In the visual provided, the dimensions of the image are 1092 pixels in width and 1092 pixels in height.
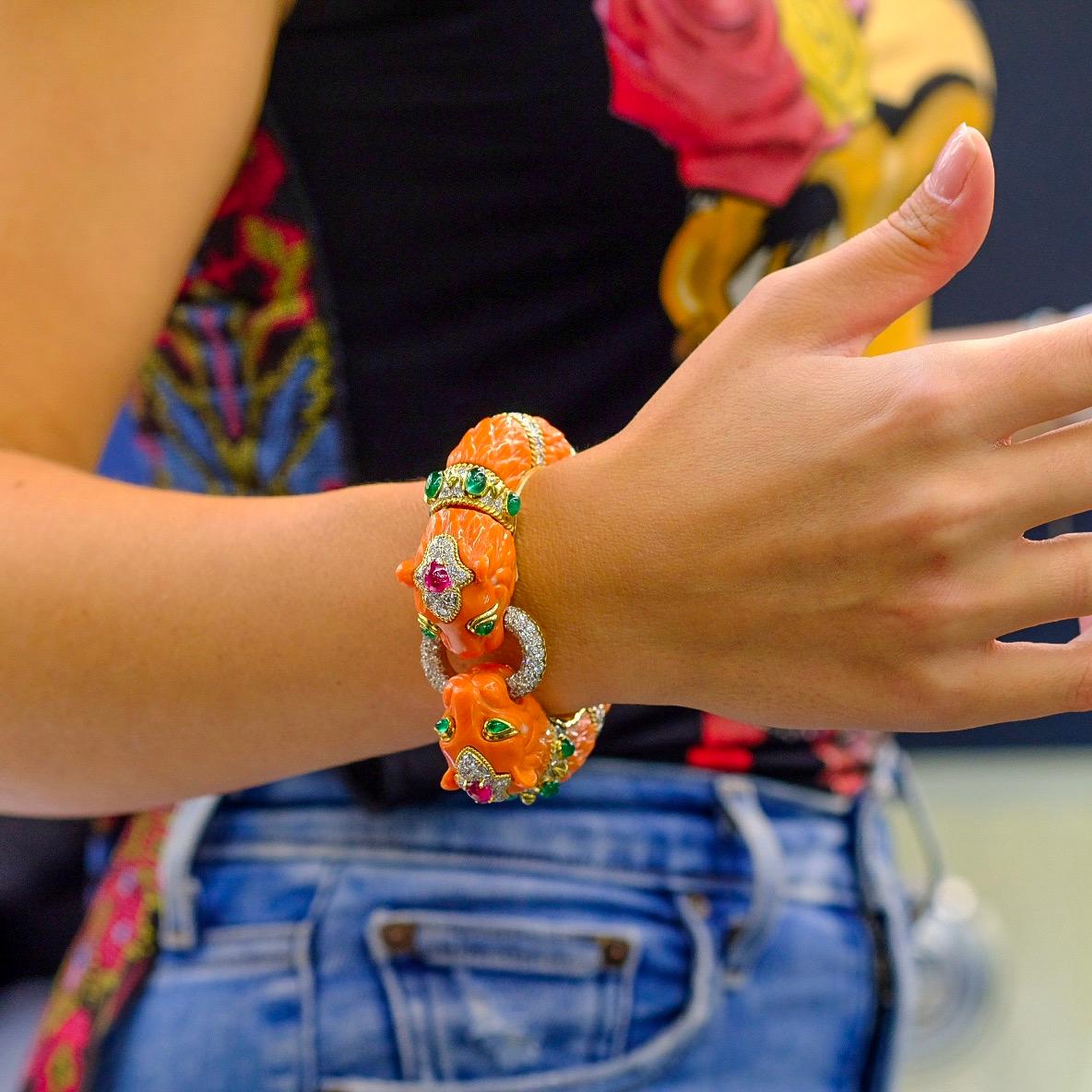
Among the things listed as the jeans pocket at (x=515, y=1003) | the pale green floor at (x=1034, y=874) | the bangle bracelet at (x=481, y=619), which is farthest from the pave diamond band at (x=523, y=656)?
the pale green floor at (x=1034, y=874)

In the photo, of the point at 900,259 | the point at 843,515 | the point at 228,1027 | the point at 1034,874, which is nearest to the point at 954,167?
the point at 900,259

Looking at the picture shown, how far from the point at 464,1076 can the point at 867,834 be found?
34 cm

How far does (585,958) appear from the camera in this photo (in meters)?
0.67

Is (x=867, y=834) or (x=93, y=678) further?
(x=867, y=834)

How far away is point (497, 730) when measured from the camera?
45cm

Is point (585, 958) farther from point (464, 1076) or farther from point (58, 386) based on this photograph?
point (58, 386)

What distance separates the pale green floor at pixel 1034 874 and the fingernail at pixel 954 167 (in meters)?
1.50

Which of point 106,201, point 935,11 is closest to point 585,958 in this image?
point 106,201

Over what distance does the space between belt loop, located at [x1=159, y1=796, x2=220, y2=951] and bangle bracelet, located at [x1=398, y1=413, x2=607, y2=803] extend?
0.27 m

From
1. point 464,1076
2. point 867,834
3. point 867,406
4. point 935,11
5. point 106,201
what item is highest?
point 935,11

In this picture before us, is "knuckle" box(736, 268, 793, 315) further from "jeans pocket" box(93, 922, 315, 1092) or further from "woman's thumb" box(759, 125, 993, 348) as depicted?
"jeans pocket" box(93, 922, 315, 1092)

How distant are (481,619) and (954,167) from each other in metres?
0.26

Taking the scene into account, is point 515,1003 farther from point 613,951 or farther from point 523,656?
point 523,656

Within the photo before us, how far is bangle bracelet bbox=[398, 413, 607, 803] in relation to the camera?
441 mm
